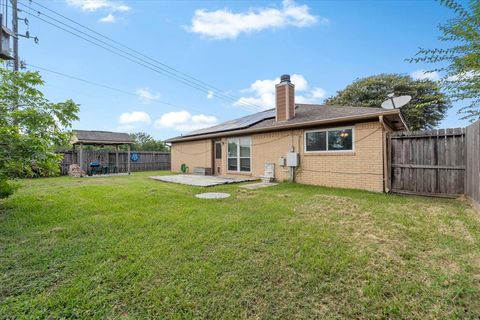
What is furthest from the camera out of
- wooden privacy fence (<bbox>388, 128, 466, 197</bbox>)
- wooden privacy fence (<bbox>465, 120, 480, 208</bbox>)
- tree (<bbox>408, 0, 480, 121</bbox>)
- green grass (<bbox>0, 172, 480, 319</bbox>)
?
wooden privacy fence (<bbox>388, 128, 466, 197</bbox>)

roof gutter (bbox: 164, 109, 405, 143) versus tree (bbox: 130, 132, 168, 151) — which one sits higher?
tree (bbox: 130, 132, 168, 151)

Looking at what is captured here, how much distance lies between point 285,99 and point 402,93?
16.5 m

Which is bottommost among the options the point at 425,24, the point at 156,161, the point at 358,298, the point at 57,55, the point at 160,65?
the point at 358,298

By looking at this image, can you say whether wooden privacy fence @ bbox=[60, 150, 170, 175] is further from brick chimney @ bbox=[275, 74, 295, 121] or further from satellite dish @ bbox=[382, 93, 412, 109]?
satellite dish @ bbox=[382, 93, 412, 109]

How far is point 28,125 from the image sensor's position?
490cm

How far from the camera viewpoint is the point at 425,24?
781 cm

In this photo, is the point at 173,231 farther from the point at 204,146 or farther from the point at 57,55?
the point at 57,55

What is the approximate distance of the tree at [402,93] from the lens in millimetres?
19453

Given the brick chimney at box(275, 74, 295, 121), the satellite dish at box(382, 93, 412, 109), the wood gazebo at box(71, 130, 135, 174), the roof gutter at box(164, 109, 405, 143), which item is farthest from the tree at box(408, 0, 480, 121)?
the wood gazebo at box(71, 130, 135, 174)

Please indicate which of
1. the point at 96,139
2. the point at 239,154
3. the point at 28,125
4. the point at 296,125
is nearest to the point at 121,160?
the point at 96,139

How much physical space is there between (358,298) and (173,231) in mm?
2594

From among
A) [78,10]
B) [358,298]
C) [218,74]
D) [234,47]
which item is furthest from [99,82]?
[358,298]

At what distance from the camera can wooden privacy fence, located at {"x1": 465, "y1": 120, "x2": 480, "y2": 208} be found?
176 inches

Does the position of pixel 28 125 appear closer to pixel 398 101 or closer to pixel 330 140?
pixel 330 140
